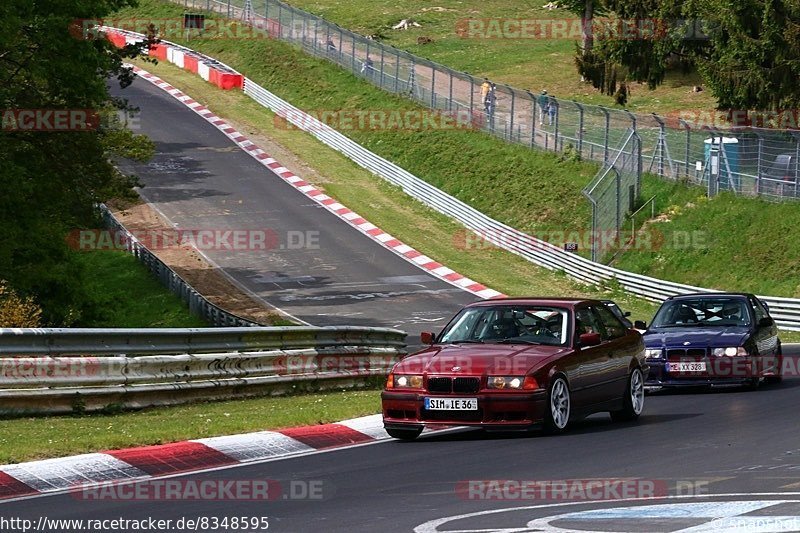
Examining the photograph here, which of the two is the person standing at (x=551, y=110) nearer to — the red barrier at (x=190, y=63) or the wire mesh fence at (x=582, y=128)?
the wire mesh fence at (x=582, y=128)

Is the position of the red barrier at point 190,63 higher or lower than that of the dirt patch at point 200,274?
higher

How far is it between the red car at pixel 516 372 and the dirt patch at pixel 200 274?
1907 cm

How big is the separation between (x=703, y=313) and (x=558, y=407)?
6.94 m

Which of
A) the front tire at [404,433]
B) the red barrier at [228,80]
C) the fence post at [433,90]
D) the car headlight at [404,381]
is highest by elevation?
the car headlight at [404,381]

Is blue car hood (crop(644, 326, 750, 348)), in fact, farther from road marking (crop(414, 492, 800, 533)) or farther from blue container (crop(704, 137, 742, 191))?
blue container (crop(704, 137, 742, 191))

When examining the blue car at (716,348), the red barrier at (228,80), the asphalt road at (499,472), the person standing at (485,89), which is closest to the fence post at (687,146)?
the person standing at (485,89)

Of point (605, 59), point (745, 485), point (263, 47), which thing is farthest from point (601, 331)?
point (263, 47)

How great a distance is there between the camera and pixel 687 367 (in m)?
18.6

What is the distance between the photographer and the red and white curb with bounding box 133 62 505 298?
39338 mm

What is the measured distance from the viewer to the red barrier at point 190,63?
7031cm

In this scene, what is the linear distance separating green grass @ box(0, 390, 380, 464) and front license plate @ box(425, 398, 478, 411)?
58.8 inches

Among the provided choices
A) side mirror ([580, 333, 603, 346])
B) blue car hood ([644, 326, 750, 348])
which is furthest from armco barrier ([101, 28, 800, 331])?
side mirror ([580, 333, 603, 346])

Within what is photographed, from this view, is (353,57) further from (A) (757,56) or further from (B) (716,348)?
(B) (716,348)

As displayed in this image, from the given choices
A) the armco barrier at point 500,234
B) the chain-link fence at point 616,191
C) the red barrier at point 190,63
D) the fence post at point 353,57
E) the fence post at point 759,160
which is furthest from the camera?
the red barrier at point 190,63
